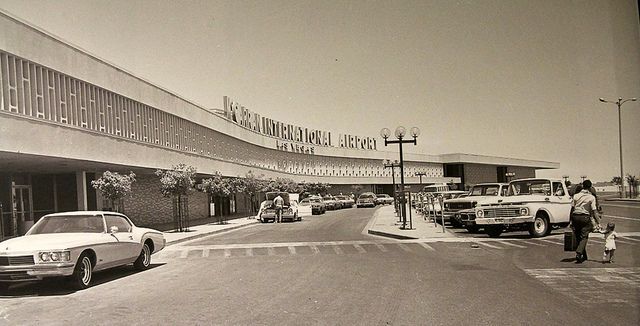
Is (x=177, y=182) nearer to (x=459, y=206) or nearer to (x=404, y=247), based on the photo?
(x=459, y=206)

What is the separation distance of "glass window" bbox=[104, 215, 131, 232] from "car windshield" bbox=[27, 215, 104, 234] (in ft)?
0.97

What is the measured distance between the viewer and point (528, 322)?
7.55 meters

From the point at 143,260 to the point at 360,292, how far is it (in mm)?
7144

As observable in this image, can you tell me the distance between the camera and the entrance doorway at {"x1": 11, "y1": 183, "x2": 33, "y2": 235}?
26703 millimetres

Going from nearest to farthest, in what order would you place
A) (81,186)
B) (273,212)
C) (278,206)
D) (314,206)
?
(81,186), (278,206), (273,212), (314,206)

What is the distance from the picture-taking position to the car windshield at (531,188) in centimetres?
2069

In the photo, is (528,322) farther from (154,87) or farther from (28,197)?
(154,87)

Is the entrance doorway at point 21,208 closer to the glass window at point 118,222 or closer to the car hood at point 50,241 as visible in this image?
the glass window at point 118,222

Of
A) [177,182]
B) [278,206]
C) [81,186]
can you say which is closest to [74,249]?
[177,182]

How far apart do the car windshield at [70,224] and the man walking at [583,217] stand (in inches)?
416

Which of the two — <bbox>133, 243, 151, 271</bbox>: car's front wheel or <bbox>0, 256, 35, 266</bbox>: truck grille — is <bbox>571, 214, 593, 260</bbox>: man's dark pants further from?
<bbox>0, 256, 35, 266</bbox>: truck grille

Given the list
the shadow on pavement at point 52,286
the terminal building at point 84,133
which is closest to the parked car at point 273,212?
the terminal building at point 84,133

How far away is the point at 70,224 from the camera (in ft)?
43.6

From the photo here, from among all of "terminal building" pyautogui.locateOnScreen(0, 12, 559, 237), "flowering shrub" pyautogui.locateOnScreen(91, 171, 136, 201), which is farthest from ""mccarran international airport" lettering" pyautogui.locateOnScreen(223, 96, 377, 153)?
"flowering shrub" pyautogui.locateOnScreen(91, 171, 136, 201)
